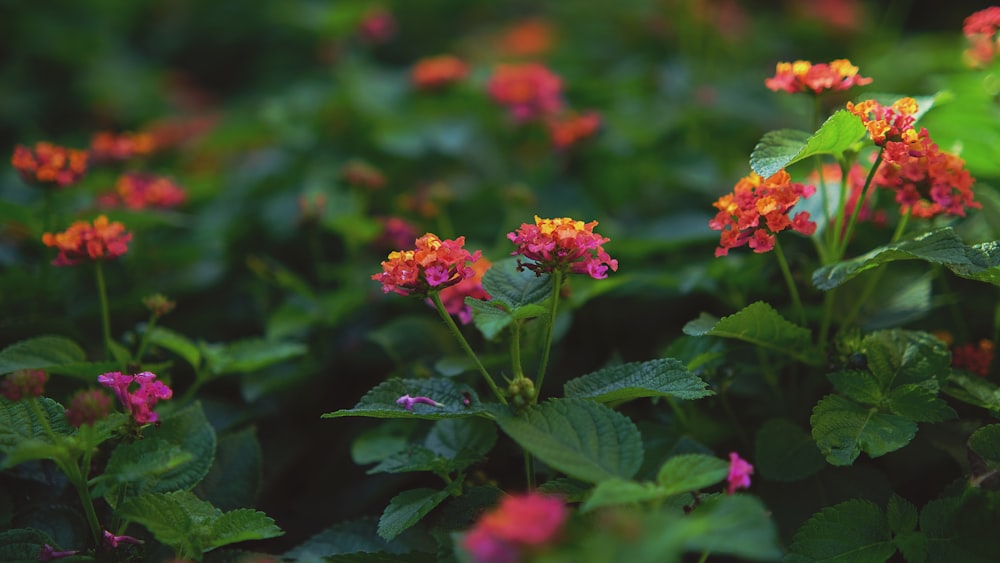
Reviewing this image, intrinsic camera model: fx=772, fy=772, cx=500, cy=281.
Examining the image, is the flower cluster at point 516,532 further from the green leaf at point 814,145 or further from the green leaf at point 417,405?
the green leaf at point 814,145

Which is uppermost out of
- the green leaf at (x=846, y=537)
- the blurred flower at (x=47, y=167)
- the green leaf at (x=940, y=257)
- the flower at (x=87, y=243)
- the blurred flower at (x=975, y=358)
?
the green leaf at (x=940, y=257)

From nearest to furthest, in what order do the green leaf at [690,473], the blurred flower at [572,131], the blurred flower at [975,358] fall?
the green leaf at [690,473], the blurred flower at [975,358], the blurred flower at [572,131]

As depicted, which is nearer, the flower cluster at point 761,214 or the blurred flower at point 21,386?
the blurred flower at point 21,386

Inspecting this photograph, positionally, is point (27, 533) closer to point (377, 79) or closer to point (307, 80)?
point (377, 79)

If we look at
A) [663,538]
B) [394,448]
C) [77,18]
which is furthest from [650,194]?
[77,18]

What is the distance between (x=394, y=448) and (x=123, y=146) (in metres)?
1.07

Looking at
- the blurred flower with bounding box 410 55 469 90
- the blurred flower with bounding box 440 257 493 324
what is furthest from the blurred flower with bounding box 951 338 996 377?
the blurred flower with bounding box 410 55 469 90

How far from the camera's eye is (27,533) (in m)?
0.97

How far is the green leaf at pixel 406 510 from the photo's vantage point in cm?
92

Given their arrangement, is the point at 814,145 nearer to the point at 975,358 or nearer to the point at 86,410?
the point at 975,358

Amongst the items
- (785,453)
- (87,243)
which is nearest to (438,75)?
(87,243)

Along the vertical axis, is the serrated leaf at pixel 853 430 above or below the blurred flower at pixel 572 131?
below

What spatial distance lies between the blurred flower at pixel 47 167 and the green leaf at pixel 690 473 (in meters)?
1.14

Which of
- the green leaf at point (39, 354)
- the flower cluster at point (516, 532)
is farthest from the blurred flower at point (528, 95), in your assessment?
the flower cluster at point (516, 532)
